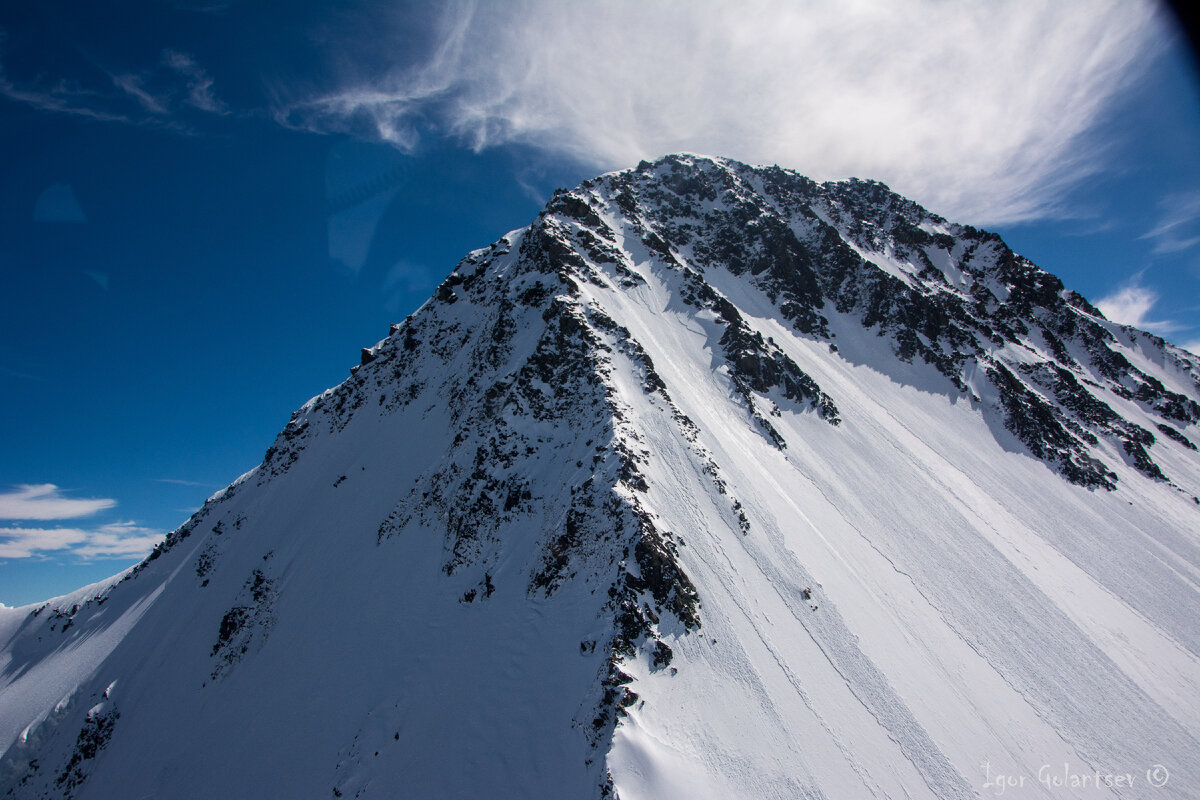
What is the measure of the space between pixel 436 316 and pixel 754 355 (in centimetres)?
3559

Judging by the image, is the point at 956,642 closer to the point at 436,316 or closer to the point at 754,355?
the point at 754,355

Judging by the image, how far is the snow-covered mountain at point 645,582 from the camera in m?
18.4

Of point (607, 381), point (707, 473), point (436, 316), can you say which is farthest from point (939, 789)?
point (436, 316)

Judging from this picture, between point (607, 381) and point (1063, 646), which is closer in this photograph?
point (1063, 646)

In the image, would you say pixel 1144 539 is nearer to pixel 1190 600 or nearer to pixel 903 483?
pixel 1190 600

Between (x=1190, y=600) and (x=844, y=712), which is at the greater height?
(x=844, y=712)

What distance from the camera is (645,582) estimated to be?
20.0m

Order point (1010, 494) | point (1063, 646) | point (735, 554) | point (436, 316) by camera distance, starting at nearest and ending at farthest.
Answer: point (735, 554), point (1063, 646), point (1010, 494), point (436, 316)

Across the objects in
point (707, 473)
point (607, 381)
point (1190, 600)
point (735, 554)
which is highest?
point (607, 381)

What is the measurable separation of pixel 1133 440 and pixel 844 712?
64.6 m

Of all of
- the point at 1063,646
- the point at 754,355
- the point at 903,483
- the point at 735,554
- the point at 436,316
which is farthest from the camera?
the point at 436,316

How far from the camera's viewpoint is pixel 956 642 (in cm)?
2550

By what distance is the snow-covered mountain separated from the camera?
18359 millimetres

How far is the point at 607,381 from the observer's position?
30.9 m
